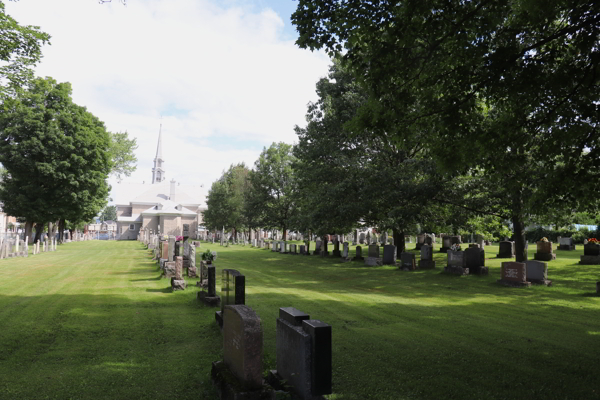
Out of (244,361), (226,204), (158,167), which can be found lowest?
(244,361)

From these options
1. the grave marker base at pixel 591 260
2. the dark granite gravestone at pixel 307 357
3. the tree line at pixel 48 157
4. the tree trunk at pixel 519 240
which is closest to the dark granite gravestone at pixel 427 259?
the tree trunk at pixel 519 240

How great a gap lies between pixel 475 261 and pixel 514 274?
2.85m

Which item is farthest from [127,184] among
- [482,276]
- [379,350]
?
[379,350]

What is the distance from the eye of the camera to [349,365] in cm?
585

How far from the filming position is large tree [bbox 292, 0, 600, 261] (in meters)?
6.21

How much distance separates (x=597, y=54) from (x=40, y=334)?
10.6m

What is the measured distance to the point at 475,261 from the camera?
1678 cm

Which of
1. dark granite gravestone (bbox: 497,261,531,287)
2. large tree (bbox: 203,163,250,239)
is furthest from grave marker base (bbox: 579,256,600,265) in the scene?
large tree (bbox: 203,163,250,239)

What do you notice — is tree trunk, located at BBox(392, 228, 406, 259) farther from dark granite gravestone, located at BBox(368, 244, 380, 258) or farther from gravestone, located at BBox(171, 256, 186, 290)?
gravestone, located at BBox(171, 256, 186, 290)

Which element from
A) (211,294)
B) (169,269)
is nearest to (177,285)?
(211,294)

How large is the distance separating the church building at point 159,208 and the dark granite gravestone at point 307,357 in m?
63.3

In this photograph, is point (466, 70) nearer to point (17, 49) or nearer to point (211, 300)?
point (211, 300)

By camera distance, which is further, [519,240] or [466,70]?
[519,240]

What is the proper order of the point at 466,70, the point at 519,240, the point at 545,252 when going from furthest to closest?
the point at 545,252
the point at 519,240
the point at 466,70
